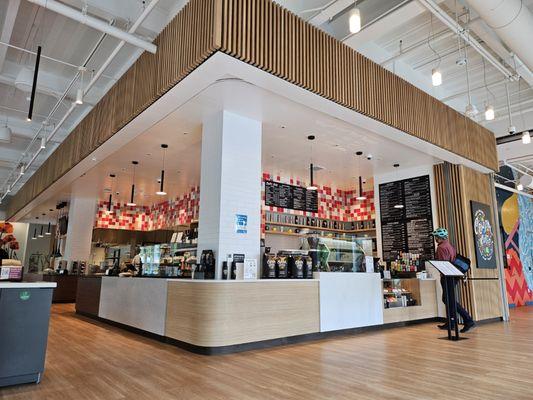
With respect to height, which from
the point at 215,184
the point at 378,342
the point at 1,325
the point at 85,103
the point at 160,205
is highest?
the point at 85,103

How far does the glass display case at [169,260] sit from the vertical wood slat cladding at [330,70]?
2.98m

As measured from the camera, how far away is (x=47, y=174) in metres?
9.84

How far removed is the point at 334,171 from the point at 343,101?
4.09 m

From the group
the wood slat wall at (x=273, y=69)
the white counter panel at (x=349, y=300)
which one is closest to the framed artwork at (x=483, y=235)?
the wood slat wall at (x=273, y=69)

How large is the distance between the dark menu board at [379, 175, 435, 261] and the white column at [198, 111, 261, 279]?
4288 millimetres

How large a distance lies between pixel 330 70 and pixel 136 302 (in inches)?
178

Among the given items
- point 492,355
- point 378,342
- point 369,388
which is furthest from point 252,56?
point 492,355

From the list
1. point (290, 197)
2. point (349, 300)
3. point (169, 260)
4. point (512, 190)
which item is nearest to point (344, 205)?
point (290, 197)

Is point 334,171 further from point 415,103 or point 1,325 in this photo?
point 1,325

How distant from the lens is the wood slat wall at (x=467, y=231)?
7.39 m

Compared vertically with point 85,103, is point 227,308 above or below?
below

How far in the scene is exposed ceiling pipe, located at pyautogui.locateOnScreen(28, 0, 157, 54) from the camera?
4.10 meters

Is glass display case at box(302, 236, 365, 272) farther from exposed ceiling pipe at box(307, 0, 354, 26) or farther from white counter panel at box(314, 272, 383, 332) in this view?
exposed ceiling pipe at box(307, 0, 354, 26)

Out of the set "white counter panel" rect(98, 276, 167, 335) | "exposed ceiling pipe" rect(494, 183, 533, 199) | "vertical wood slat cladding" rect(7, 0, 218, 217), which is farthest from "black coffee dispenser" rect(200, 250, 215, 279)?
"exposed ceiling pipe" rect(494, 183, 533, 199)
